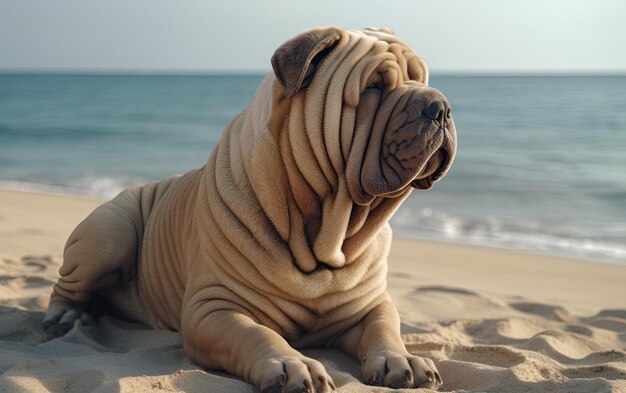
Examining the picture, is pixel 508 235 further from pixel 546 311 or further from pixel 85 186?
pixel 85 186

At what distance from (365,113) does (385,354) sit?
3.02ft

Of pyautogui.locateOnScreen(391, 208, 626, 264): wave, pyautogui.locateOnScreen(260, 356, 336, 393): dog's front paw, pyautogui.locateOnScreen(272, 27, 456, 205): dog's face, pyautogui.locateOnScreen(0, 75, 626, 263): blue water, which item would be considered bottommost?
pyautogui.locateOnScreen(0, 75, 626, 263): blue water

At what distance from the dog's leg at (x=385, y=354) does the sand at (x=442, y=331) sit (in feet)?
0.27

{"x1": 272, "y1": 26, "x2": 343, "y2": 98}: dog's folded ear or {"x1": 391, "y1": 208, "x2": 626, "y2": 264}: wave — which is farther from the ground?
{"x1": 272, "y1": 26, "x2": 343, "y2": 98}: dog's folded ear

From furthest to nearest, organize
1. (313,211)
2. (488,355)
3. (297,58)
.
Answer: (488,355) < (313,211) < (297,58)

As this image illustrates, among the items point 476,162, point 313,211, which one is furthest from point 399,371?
point 476,162

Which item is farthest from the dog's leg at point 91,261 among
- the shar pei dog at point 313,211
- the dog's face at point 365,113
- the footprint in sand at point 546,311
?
the footprint in sand at point 546,311

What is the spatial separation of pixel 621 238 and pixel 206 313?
6.22m

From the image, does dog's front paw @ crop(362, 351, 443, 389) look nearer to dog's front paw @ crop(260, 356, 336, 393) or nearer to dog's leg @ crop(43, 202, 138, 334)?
dog's front paw @ crop(260, 356, 336, 393)

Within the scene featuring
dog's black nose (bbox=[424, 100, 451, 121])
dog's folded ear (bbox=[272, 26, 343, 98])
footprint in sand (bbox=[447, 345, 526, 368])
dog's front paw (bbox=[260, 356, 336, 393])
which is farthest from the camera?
footprint in sand (bbox=[447, 345, 526, 368])

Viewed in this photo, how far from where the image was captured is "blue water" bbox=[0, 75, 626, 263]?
909 cm

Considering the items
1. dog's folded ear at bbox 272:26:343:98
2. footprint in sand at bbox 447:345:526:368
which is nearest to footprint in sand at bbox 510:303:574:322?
footprint in sand at bbox 447:345:526:368

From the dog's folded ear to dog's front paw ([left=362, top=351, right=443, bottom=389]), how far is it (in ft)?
3.46

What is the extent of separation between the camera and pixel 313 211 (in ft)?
11.0
